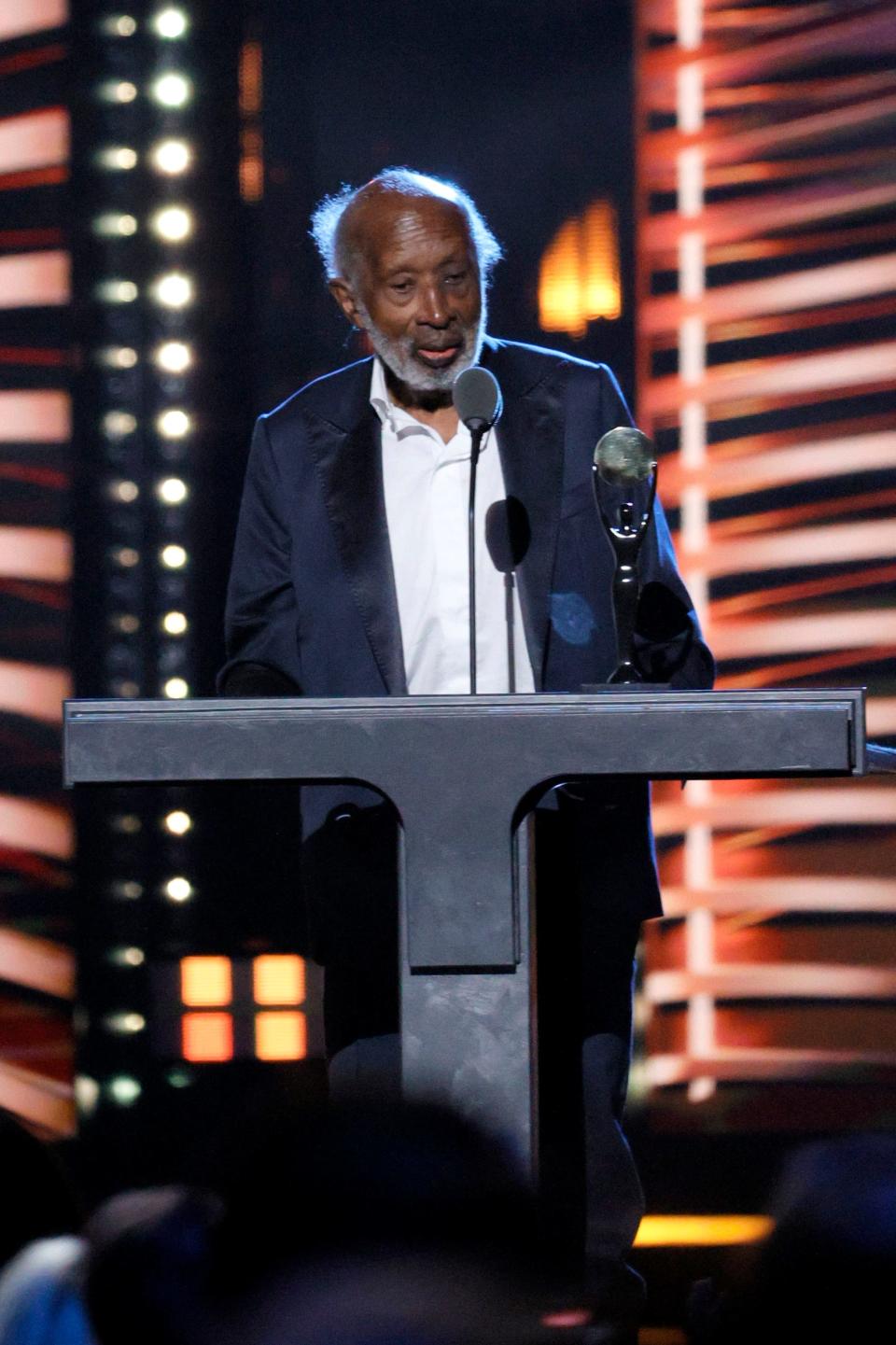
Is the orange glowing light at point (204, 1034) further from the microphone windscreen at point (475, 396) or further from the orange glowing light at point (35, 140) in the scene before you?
the microphone windscreen at point (475, 396)

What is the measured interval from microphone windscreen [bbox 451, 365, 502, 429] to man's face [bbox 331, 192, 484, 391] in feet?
→ 1.32

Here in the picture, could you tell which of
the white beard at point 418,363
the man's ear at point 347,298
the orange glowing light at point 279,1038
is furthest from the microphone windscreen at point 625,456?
the orange glowing light at point 279,1038

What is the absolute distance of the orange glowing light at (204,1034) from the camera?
3629mm

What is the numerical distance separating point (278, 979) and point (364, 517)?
1559 mm

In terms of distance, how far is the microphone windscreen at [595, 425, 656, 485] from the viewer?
2.05m

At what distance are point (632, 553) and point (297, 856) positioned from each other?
1733mm

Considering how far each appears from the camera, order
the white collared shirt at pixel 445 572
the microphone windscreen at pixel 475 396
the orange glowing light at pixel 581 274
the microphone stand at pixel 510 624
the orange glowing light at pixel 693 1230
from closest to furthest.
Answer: the microphone windscreen at pixel 475 396
the microphone stand at pixel 510 624
the white collared shirt at pixel 445 572
the orange glowing light at pixel 693 1230
the orange glowing light at pixel 581 274

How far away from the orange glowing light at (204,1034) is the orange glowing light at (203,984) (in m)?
0.03

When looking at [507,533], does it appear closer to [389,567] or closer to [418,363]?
[389,567]

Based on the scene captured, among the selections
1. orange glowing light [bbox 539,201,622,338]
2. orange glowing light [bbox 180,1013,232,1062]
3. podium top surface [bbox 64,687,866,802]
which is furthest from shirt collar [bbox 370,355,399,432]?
orange glowing light [bbox 180,1013,232,1062]

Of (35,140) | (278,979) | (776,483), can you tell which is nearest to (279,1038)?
(278,979)

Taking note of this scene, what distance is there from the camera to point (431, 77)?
370 centimetres

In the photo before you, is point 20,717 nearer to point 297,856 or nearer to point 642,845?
point 297,856

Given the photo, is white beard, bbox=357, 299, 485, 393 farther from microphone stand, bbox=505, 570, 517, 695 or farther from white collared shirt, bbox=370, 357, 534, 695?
microphone stand, bbox=505, 570, 517, 695
